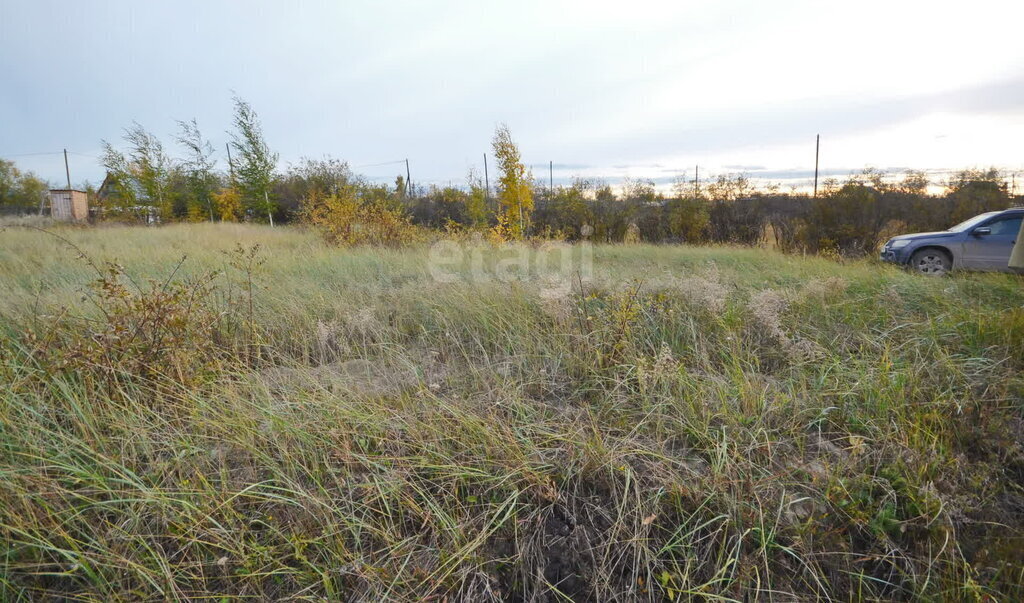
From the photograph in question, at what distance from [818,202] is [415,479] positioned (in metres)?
11.9

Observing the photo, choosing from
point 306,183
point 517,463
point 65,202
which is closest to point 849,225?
point 517,463

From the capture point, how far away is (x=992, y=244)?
21.4ft

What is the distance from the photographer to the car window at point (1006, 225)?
6398 mm

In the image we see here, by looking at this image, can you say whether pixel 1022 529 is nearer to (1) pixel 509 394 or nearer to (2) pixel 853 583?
(2) pixel 853 583

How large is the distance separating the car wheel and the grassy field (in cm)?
510

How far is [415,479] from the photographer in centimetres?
164

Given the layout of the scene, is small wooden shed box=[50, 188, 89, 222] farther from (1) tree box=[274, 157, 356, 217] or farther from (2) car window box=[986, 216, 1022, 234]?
(2) car window box=[986, 216, 1022, 234]

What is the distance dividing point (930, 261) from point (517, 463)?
8782mm

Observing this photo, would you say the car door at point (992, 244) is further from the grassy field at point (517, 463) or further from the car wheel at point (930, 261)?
the grassy field at point (517, 463)

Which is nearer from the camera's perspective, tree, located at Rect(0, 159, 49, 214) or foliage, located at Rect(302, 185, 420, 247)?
foliage, located at Rect(302, 185, 420, 247)

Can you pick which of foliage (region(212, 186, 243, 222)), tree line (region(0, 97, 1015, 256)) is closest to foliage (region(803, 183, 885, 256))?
tree line (region(0, 97, 1015, 256))

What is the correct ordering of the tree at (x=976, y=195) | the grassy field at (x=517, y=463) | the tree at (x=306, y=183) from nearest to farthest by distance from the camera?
the grassy field at (x=517, y=463) → the tree at (x=976, y=195) → the tree at (x=306, y=183)

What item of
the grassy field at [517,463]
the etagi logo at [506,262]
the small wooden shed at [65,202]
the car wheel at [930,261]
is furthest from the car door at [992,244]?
the small wooden shed at [65,202]

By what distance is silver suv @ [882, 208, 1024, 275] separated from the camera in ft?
21.2
